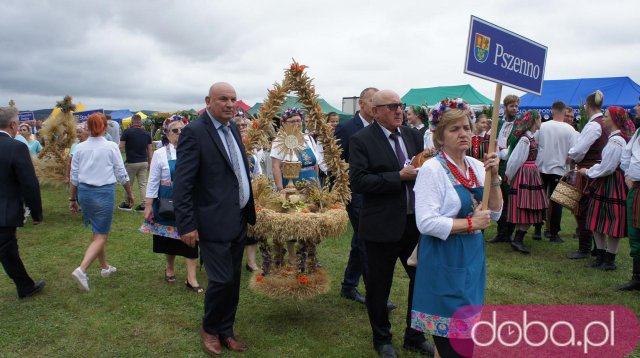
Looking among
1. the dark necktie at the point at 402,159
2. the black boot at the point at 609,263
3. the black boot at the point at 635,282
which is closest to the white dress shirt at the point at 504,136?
the black boot at the point at 609,263

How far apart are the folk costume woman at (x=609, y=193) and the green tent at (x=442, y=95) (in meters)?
14.0

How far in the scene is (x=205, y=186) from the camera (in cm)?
361

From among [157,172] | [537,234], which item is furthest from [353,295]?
[537,234]

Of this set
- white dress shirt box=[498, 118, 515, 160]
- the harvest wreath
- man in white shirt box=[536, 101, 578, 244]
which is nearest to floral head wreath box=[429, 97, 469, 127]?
the harvest wreath

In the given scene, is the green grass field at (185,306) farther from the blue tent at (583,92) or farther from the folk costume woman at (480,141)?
the blue tent at (583,92)

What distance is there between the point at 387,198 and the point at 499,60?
1284mm

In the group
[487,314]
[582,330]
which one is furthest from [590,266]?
[487,314]

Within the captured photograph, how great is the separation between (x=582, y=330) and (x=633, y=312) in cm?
83

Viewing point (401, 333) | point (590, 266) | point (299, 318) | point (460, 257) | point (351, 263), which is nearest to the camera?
point (460, 257)

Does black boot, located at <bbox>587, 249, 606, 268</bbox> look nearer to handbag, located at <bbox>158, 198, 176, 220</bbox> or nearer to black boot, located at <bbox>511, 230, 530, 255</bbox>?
black boot, located at <bbox>511, 230, 530, 255</bbox>

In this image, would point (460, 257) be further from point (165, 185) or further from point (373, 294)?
point (165, 185)

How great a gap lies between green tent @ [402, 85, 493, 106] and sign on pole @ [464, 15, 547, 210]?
17144mm

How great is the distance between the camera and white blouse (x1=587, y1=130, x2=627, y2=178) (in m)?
5.59

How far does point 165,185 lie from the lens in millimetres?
5109
